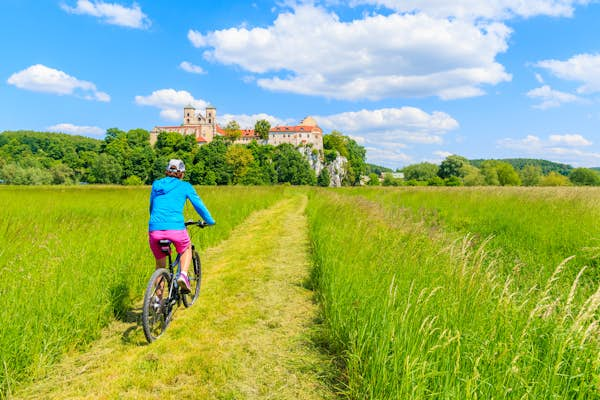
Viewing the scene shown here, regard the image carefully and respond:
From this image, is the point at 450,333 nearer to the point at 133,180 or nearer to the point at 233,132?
the point at 133,180

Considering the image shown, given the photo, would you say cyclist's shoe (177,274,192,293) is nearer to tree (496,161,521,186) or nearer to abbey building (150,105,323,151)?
tree (496,161,521,186)

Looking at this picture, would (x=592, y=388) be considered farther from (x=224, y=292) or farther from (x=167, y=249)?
(x=224, y=292)

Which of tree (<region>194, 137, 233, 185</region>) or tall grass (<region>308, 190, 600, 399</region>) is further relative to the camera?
tree (<region>194, 137, 233, 185</region>)

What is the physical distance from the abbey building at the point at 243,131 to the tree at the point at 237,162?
2495 centimetres

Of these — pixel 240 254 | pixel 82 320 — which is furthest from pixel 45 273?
pixel 240 254

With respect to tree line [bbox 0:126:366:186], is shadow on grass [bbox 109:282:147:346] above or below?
below

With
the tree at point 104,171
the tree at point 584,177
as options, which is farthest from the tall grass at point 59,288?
the tree at point 584,177

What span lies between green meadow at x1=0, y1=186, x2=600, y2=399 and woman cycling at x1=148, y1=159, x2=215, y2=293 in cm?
98

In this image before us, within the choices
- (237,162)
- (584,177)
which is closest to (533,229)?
(237,162)

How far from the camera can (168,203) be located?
3.99 m

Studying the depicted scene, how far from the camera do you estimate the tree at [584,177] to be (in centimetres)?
7918

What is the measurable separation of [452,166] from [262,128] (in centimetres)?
6582

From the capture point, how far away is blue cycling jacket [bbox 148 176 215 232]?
13.0 feet

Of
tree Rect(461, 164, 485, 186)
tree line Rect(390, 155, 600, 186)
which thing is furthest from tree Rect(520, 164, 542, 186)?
tree Rect(461, 164, 485, 186)
